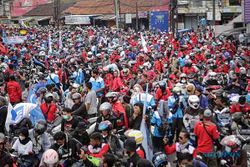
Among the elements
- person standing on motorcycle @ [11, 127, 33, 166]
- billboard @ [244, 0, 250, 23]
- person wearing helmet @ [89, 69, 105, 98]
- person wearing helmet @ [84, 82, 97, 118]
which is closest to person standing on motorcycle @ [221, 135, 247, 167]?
person standing on motorcycle @ [11, 127, 33, 166]

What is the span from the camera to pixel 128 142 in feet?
22.9

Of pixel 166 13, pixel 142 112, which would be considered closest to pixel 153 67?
pixel 142 112

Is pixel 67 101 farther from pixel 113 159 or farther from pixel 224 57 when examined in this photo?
pixel 224 57

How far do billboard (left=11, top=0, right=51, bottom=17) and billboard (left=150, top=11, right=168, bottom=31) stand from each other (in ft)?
108

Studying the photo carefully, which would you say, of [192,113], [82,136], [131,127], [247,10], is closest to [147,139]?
[131,127]

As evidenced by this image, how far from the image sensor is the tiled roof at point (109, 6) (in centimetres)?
6138

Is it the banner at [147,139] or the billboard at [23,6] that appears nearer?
the banner at [147,139]

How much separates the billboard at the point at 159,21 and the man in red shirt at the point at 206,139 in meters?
40.7

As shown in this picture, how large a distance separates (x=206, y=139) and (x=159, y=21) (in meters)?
42.0

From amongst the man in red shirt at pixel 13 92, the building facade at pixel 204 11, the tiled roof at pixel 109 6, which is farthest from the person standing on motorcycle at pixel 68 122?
the tiled roof at pixel 109 6

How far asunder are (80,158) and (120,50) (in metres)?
20.2

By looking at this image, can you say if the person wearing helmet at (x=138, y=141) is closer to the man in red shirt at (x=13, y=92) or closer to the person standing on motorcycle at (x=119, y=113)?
the person standing on motorcycle at (x=119, y=113)

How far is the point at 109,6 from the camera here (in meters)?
65.8

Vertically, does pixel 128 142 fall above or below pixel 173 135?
above
